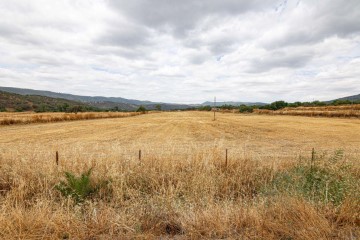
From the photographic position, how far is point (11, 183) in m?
8.07

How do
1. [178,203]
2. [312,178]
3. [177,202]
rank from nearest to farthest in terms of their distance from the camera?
[178,203] → [177,202] → [312,178]

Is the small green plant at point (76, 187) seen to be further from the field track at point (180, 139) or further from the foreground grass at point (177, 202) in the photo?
the field track at point (180, 139)

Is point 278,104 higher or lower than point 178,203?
higher

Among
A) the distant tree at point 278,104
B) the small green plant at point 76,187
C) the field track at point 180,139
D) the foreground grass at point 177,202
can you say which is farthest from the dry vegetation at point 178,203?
the distant tree at point 278,104

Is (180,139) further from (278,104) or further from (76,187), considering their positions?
(278,104)

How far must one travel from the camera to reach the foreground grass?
4.47 meters

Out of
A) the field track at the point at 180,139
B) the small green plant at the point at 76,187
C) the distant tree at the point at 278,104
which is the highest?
the distant tree at the point at 278,104

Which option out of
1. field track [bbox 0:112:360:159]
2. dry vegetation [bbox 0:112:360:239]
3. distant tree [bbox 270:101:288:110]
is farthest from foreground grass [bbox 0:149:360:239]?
distant tree [bbox 270:101:288:110]

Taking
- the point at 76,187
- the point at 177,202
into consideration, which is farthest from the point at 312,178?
the point at 76,187

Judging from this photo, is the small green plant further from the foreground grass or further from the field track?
the field track

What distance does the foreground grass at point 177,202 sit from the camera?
4473 millimetres

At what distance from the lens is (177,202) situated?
21.7 ft

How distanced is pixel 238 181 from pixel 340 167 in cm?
349

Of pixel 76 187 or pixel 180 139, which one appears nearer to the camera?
pixel 76 187
